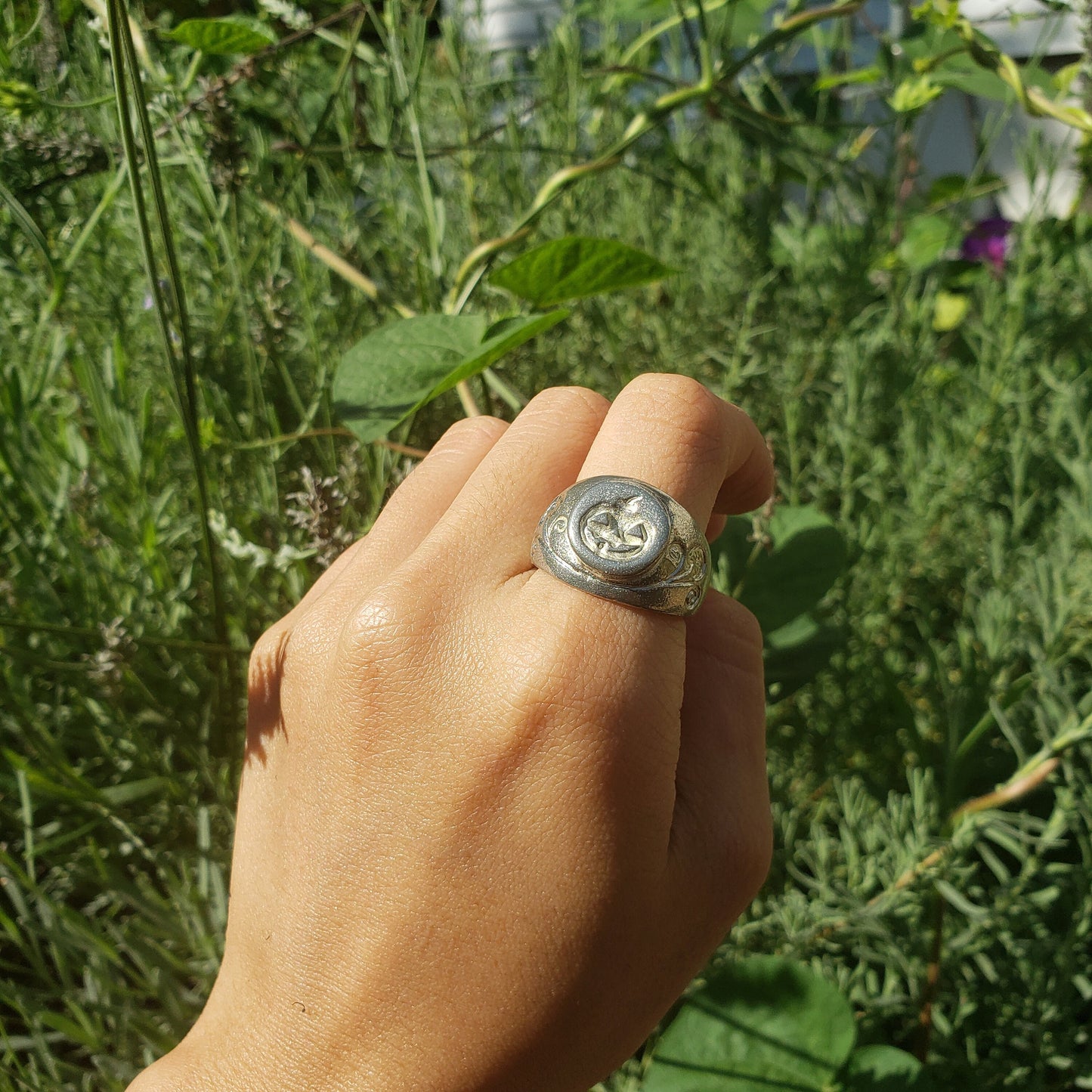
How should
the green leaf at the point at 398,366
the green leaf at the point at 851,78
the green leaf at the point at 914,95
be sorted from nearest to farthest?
the green leaf at the point at 398,366
the green leaf at the point at 914,95
the green leaf at the point at 851,78

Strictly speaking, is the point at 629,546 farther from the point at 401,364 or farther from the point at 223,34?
the point at 223,34

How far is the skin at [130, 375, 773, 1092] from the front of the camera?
57 centimetres

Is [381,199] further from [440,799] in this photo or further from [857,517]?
[440,799]

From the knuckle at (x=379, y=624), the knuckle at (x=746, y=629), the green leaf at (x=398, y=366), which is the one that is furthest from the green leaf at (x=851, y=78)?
the knuckle at (x=379, y=624)

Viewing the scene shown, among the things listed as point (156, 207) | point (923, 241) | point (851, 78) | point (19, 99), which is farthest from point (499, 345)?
point (923, 241)

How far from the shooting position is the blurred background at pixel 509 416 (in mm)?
843

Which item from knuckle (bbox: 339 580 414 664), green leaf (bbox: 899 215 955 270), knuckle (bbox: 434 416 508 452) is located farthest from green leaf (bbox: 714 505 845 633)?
green leaf (bbox: 899 215 955 270)

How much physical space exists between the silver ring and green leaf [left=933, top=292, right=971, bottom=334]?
1.60 meters

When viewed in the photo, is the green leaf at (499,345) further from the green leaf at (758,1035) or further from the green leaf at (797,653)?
the green leaf at (758,1035)

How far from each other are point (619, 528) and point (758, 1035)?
1.91 feet

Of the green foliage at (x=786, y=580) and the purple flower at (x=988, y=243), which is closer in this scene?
the green foliage at (x=786, y=580)

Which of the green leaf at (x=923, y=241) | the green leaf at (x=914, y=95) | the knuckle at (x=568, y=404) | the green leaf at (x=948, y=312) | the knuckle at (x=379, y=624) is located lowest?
the green leaf at (x=948, y=312)

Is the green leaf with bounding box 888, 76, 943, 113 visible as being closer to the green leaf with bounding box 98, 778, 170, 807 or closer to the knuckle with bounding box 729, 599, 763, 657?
the knuckle with bounding box 729, 599, 763, 657

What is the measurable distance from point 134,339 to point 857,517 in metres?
1.14
